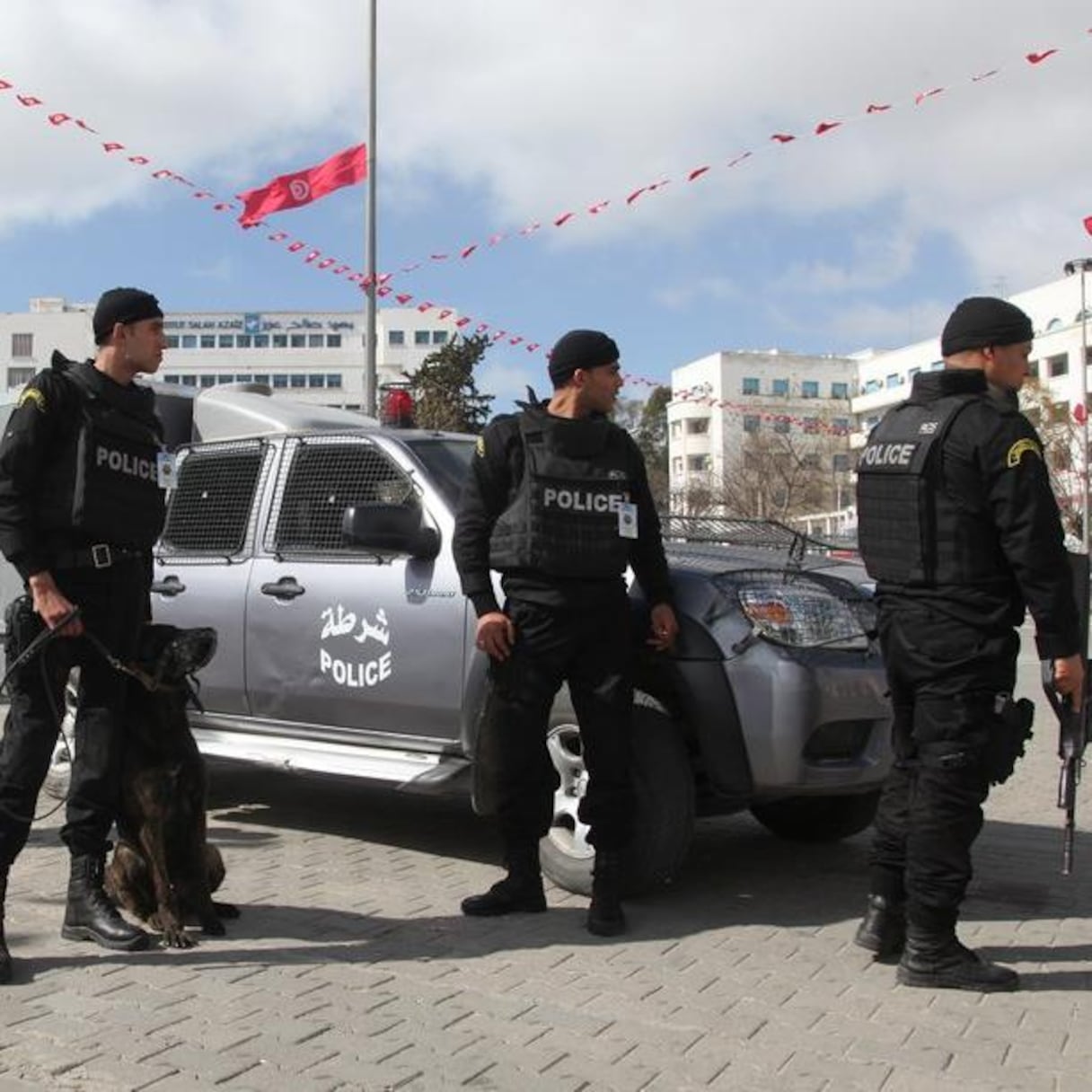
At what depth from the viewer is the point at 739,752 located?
4.54m

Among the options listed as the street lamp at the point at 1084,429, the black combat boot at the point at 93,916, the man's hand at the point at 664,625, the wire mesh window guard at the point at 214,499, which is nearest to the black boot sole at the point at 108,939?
the black combat boot at the point at 93,916

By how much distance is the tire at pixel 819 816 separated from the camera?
5.71 m

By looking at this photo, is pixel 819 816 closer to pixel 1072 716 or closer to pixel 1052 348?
pixel 1072 716

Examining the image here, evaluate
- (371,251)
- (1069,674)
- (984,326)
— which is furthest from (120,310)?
(371,251)

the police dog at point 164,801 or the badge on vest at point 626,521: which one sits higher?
the badge on vest at point 626,521

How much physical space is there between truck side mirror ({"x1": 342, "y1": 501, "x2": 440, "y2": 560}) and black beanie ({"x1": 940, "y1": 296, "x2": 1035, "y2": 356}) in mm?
2116

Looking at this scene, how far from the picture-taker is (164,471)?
4387 millimetres

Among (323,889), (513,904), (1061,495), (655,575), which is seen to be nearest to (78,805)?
(323,889)

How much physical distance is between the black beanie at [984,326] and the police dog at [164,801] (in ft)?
8.28

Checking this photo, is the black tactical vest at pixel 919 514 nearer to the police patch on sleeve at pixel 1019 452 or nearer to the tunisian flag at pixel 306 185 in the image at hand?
the police patch on sleeve at pixel 1019 452

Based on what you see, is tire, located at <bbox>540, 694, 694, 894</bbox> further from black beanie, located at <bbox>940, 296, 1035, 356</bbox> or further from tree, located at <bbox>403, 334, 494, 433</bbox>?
tree, located at <bbox>403, 334, 494, 433</bbox>

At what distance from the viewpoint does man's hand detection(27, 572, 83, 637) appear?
13.2 ft

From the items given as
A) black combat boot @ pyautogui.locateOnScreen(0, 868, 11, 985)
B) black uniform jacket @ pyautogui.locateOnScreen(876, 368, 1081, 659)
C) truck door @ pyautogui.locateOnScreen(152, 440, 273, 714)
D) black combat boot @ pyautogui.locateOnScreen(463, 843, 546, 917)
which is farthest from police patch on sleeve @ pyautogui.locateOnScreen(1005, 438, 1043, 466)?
truck door @ pyautogui.locateOnScreen(152, 440, 273, 714)

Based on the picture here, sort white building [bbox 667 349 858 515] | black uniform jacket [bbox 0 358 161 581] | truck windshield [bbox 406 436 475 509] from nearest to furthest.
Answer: black uniform jacket [bbox 0 358 161 581] < truck windshield [bbox 406 436 475 509] < white building [bbox 667 349 858 515]
